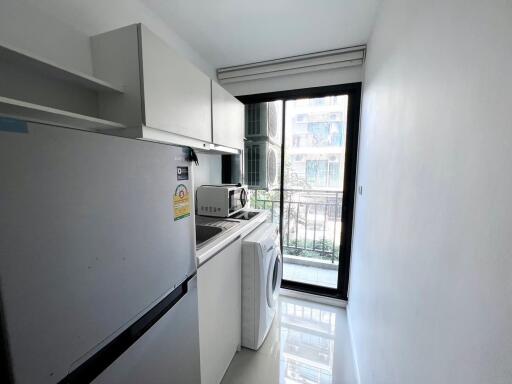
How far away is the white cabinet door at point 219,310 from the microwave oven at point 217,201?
0.39 metres

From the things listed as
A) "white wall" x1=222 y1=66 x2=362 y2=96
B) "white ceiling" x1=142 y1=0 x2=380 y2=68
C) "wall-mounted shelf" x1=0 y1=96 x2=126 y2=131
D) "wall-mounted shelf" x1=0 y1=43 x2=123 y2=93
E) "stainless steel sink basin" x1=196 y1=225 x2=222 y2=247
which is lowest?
"stainless steel sink basin" x1=196 y1=225 x2=222 y2=247

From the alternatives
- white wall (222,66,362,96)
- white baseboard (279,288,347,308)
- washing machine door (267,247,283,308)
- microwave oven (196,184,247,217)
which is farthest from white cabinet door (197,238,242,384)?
white wall (222,66,362,96)

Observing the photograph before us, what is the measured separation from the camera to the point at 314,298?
2.38 metres

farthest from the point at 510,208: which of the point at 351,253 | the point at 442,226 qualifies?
the point at 351,253

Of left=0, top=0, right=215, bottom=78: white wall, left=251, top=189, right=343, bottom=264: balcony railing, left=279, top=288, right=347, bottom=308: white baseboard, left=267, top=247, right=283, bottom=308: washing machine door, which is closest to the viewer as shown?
left=0, top=0, right=215, bottom=78: white wall

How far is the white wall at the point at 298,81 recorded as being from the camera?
79.0 inches

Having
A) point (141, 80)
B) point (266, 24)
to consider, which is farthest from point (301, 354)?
point (266, 24)

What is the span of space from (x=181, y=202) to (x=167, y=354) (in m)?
0.65

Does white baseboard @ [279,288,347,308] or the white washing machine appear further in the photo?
white baseboard @ [279,288,347,308]

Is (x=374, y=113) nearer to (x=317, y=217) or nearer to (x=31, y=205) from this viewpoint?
(x=31, y=205)

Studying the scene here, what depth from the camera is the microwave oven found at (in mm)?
1824

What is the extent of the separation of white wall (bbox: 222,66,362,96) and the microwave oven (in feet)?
3.86

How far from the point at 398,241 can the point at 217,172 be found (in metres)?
1.97

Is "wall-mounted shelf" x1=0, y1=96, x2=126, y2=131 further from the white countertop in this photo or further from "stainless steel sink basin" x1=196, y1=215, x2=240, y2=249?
"stainless steel sink basin" x1=196, y1=215, x2=240, y2=249
